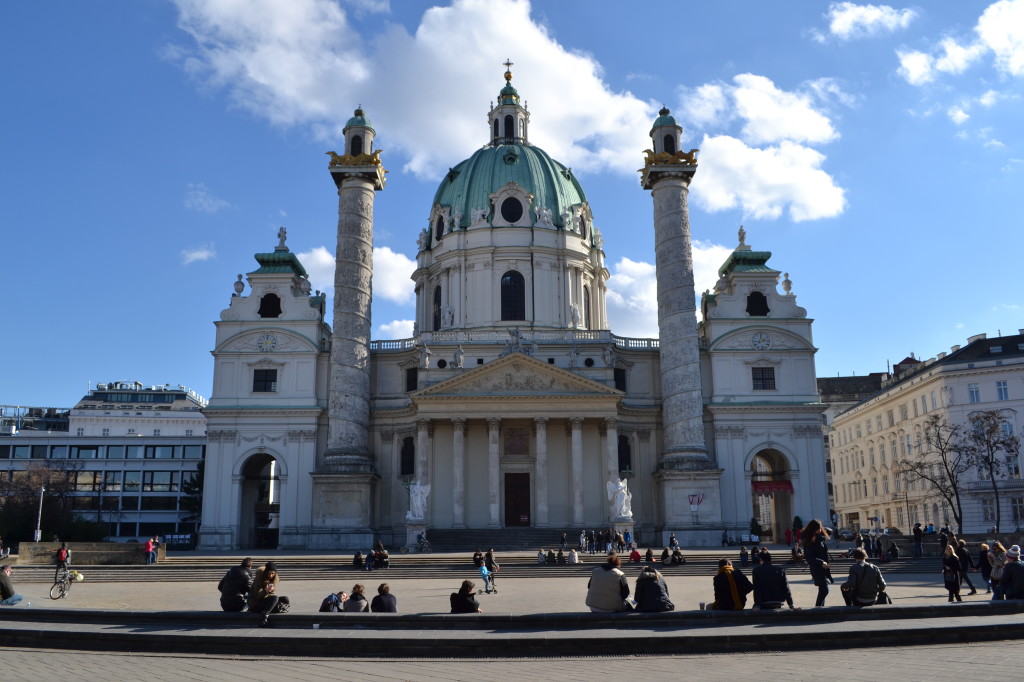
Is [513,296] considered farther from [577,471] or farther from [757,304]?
[757,304]

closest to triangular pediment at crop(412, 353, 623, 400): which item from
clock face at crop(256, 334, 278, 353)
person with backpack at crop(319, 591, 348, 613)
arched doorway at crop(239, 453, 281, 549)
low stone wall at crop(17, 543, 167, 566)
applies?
clock face at crop(256, 334, 278, 353)

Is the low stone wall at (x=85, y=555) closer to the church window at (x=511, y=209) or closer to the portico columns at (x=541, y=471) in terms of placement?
the portico columns at (x=541, y=471)

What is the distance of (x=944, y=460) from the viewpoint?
51.3 metres

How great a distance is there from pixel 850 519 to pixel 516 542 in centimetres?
4101

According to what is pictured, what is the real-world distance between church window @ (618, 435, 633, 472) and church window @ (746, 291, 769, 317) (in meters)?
10.9

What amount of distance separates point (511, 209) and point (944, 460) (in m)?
31.4

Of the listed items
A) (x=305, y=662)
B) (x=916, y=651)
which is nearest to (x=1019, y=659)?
(x=916, y=651)

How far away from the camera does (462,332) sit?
56.0m

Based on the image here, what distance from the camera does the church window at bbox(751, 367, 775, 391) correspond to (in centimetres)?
5338

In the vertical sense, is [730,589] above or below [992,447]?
below

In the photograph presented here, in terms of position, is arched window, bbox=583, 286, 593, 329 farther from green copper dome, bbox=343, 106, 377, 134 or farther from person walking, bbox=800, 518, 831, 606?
person walking, bbox=800, 518, 831, 606

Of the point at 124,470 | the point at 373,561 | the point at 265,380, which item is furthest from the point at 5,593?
the point at 124,470

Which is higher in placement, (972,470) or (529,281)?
(529,281)

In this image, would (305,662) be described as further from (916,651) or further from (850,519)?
(850,519)
